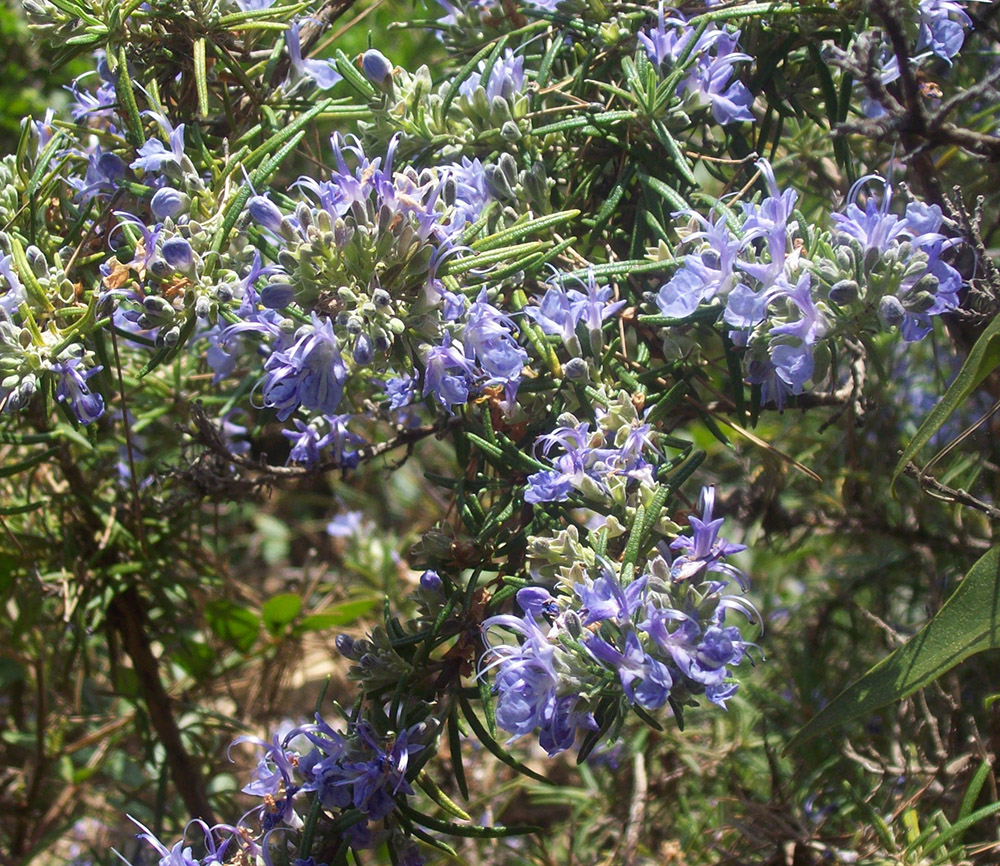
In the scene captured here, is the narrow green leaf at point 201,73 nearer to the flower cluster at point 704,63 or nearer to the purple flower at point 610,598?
the flower cluster at point 704,63

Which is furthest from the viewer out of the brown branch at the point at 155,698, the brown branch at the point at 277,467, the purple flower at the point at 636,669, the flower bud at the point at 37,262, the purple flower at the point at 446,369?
the brown branch at the point at 155,698

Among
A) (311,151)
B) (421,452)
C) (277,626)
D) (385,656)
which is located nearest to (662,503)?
(385,656)

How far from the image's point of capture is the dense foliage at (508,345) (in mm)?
772

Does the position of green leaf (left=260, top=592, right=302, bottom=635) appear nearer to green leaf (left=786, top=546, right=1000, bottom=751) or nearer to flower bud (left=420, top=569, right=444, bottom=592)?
flower bud (left=420, top=569, right=444, bottom=592)

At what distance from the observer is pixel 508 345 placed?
0.82 meters

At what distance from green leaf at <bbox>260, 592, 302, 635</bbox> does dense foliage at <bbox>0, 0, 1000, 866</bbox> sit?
0.11m

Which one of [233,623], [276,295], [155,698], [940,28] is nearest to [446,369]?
[276,295]

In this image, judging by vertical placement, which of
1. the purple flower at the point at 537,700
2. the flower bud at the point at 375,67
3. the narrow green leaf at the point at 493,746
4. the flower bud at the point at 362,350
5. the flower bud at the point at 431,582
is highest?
the flower bud at the point at 375,67

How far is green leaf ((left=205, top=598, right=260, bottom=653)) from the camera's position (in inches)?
62.3

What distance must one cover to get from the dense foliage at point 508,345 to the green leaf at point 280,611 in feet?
0.36

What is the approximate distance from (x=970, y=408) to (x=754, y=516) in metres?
0.52

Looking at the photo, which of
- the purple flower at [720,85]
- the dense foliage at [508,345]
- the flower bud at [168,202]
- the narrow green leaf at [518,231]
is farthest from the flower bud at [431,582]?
the purple flower at [720,85]

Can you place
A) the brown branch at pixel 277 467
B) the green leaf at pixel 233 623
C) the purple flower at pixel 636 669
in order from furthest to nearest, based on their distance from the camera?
the green leaf at pixel 233 623 < the brown branch at pixel 277 467 < the purple flower at pixel 636 669

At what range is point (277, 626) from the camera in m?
1.63
